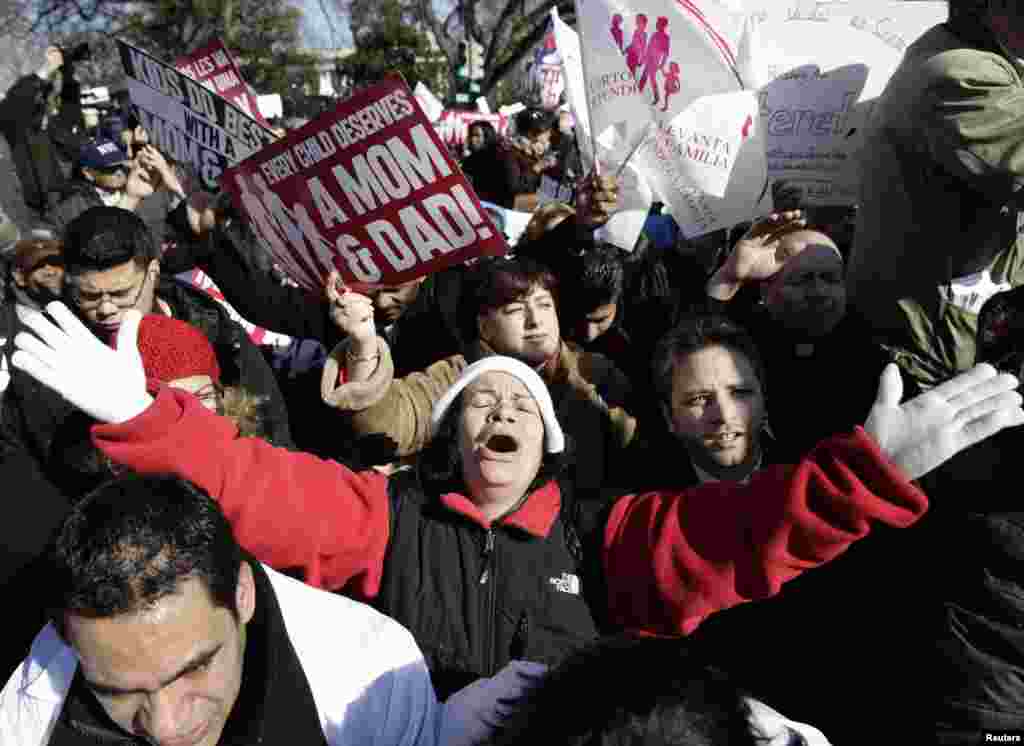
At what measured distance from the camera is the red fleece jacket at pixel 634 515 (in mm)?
1727

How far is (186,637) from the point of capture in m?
1.63

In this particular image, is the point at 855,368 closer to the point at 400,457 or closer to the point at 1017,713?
the point at 1017,713

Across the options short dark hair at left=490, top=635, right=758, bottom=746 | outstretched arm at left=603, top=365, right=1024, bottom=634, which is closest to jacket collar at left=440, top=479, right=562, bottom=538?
Result: outstretched arm at left=603, top=365, right=1024, bottom=634

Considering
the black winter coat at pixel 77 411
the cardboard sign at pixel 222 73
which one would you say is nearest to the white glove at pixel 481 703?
the black winter coat at pixel 77 411

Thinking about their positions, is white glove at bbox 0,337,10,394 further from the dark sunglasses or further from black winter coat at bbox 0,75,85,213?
black winter coat at bbox 0,75,85,213

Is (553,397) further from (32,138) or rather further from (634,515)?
(32,138)

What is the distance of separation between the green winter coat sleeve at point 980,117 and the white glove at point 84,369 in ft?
6.30

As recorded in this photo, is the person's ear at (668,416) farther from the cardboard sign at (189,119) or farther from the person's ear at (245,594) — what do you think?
the cardboard sign at (189,119)

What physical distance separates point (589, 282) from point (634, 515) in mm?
1418

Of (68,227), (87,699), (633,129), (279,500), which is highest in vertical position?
(68,227)

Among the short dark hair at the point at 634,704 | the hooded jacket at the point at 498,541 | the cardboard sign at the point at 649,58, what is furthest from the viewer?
the cardboard sign at the point at 649,58

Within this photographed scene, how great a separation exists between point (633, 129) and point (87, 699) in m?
2.35

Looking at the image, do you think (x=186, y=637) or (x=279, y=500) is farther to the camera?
(x=279, y=500)

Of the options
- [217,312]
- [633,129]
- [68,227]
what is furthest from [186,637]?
[633,129]
